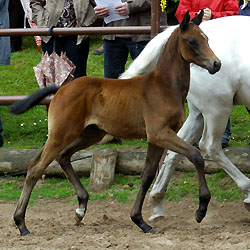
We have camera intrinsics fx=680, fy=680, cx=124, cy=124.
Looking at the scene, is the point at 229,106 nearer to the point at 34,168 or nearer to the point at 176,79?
the point at 176,79

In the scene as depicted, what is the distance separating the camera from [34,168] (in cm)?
525

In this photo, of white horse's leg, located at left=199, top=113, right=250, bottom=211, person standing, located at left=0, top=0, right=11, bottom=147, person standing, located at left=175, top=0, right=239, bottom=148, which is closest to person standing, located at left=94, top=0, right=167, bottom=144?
person standing, located at left=175, top=0, right=239, bottom=148

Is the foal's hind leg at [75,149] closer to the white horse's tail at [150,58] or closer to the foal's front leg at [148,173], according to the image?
the foal's front leg at [148,173]

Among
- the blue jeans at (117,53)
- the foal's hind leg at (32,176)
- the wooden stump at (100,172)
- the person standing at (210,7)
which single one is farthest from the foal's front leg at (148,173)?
the blue jeans at (117,53)

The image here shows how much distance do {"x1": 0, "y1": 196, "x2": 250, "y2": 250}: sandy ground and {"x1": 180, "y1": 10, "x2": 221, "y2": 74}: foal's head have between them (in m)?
1.22

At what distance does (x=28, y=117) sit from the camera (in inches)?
358

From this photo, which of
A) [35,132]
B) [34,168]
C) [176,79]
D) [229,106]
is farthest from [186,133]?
[35,132]

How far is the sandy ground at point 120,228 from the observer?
15.4ft

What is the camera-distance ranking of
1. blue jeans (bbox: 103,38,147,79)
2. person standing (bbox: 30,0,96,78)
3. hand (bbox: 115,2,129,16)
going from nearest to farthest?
hand (bbox: 115,2,129,16)
blue jeans (bbox: 103,38,147,79)
person standing (bbox: 30,0,96,78)

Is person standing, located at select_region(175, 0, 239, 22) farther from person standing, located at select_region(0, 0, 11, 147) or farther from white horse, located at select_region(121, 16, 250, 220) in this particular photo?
person standing, located at select_region(0, 0, 11, 147)

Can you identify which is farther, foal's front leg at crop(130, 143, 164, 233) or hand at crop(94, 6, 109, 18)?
hand at crop(94, 6, 109, 18)

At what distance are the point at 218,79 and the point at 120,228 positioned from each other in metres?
1.43

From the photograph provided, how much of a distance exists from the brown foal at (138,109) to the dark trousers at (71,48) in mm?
2153

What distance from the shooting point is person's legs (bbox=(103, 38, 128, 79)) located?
734 cm
